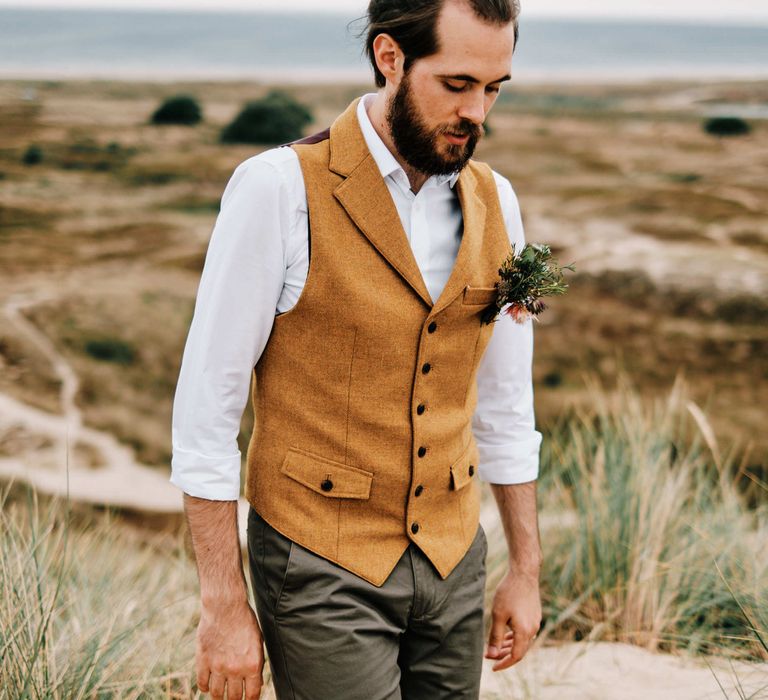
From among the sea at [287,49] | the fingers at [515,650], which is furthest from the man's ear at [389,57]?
the sea at [287,49]

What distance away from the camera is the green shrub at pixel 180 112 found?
44.0m

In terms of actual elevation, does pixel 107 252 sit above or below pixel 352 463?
below

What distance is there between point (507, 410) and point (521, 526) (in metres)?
0.27

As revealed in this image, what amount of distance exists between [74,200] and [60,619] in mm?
31665

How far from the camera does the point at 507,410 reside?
206 centimetres

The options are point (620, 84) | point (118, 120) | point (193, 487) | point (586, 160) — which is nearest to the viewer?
point (193, 487)

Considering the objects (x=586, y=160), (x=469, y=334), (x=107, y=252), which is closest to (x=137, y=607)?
(x=469, y=334)

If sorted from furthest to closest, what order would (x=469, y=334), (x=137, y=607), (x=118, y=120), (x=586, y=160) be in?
(x=118, y=120) → (x=586, y=160) → (x=137, y=607) → (x=469, y=334)

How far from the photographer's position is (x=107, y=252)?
25922mm

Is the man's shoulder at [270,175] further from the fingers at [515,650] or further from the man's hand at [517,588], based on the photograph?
the fingers at [515,650]

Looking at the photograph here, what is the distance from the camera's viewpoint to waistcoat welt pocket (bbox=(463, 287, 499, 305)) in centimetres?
172

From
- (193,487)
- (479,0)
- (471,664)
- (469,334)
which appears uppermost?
(479,0)

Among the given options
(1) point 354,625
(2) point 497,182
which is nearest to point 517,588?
(1) point 354,625

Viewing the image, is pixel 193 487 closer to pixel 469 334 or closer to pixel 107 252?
pixel 469 334
